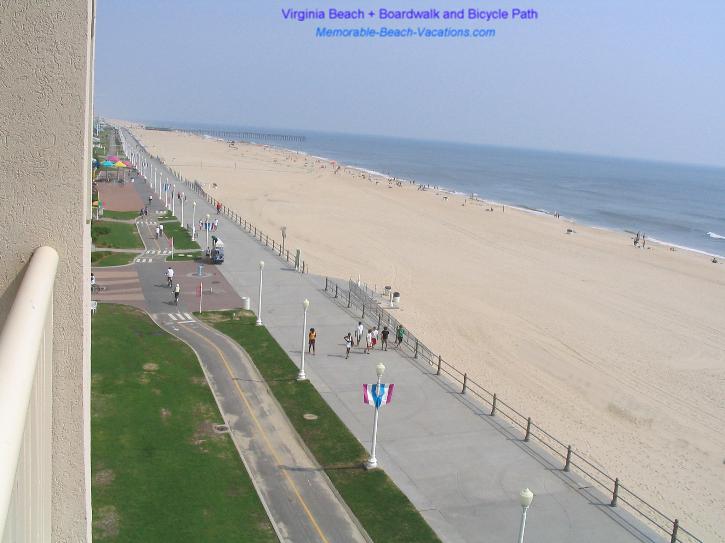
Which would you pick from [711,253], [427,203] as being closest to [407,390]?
[711,253]

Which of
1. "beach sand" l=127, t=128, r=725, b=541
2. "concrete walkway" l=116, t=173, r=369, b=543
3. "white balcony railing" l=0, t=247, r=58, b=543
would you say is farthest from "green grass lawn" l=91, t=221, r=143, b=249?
"white balcony railing" l=0, t=247, r=58, b=543

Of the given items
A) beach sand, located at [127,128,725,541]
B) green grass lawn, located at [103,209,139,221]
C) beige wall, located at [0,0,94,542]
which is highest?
beige wall, located at [0,0,94,542]

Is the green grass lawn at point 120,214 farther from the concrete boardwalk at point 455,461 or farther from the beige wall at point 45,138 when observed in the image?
the beige wall at point 45,138

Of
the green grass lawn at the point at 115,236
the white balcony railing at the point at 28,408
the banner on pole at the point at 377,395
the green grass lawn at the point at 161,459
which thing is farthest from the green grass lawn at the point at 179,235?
the white balcony railing at the point at 28,408

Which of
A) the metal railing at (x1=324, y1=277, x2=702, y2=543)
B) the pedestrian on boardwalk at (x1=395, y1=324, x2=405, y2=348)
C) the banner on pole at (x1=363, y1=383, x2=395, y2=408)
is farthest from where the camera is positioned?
the pedestrian on boardwalk at (x1=395, y1=324, x2=405, y2=348)

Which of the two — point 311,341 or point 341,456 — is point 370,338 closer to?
point 311,341

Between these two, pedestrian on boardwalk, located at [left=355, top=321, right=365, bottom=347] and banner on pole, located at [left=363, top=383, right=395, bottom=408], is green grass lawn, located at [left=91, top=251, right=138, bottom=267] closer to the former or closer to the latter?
pedestrian on boardwalk, located at [left=355, top=321, right=365, bottom=347]

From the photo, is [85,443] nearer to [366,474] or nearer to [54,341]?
[54,341]
